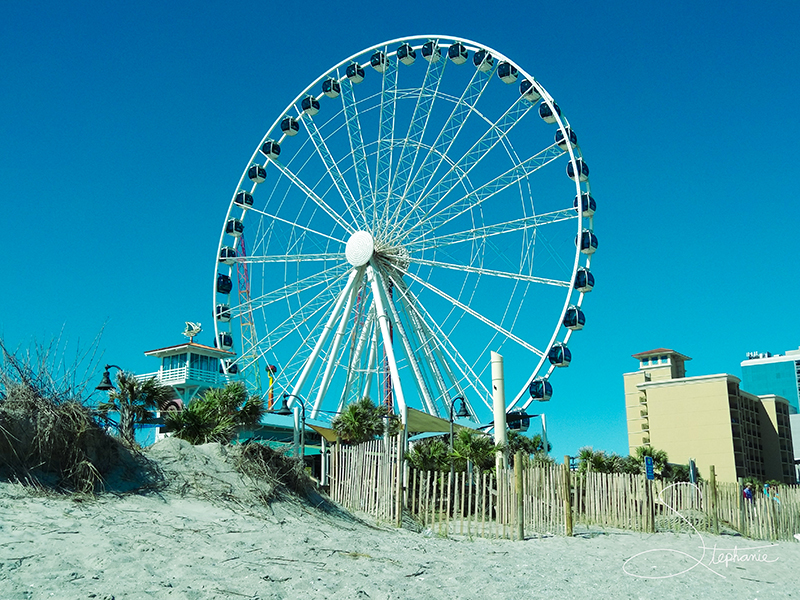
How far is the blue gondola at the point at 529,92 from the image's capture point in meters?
31.4

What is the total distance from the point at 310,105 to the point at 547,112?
456 inches

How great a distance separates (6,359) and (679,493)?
1673 cm

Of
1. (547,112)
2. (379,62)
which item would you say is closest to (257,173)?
(379,62)

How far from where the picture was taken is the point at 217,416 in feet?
62.6

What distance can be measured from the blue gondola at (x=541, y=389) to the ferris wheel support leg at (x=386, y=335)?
4.99 metres

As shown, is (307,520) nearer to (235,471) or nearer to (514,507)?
(235,471)

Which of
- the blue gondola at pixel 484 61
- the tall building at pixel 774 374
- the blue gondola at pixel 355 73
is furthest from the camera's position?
the tall building at pixel 774 374

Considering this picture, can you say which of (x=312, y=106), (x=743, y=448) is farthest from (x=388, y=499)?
(x=743, y=448)

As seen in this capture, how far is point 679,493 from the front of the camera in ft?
67.6

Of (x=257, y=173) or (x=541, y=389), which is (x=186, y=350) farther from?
A: (x=541, y=389)

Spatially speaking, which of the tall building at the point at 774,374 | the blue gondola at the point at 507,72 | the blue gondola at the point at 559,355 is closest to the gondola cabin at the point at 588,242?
the blue gondola at the point at 559,355

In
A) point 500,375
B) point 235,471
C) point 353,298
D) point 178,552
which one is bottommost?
point 178,552

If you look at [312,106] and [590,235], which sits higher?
[312,106]

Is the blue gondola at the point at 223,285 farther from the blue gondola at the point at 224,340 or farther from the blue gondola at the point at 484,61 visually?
the blue gondola at the point at 484,61
